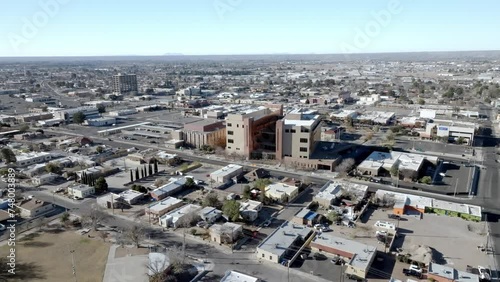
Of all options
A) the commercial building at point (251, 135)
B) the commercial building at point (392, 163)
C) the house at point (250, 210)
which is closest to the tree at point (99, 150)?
the commercial building at point (251, 135)

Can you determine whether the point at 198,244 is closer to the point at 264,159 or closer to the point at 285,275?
the point at 285,275

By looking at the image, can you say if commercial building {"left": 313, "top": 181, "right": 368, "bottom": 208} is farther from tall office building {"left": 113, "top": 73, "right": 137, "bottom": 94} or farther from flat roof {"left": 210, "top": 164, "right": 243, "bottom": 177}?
tall office building {"left": 113, "top": 73, "right": 137, "bottom": 94}

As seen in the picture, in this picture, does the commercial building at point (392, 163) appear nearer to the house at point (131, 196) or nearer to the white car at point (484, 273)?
the white car at point (484, 273)

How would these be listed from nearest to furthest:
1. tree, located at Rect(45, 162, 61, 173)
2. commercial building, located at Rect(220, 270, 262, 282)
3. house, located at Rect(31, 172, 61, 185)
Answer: commercial building, located at Rect(220, 270, 262, 282) → house, located at Rect(31, 172, 61, 185) → tree, located at Rect(45, 162, 61, 173)

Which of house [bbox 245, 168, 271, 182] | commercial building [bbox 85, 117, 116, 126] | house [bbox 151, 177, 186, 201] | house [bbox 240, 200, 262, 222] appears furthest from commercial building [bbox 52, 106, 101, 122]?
house [bbox 240, 200, 262, 222]

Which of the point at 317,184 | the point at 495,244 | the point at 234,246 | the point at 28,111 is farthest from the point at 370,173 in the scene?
the point at 28,111

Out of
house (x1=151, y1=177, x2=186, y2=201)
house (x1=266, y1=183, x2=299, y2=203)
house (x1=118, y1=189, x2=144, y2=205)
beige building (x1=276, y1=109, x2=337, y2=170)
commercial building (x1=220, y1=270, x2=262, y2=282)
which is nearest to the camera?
commercial building (x1=220, y1=270, x2=262, y2=282)
